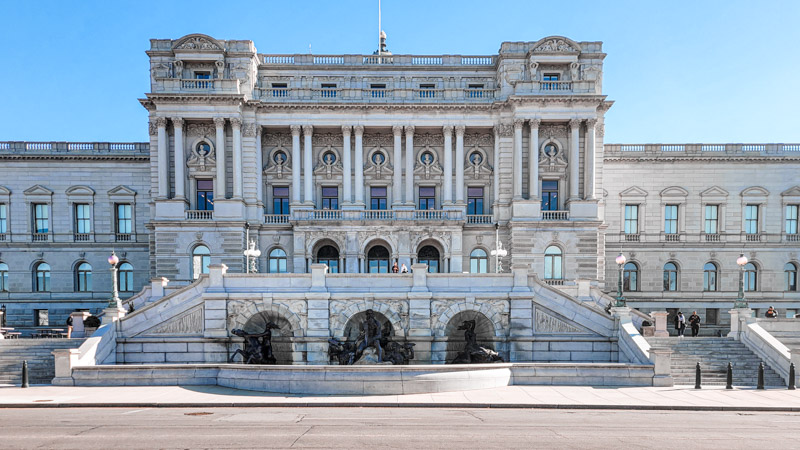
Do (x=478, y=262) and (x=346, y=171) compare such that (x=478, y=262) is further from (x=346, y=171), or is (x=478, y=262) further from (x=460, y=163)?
(x=346, y=171)

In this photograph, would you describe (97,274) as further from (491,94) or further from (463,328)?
(491,94)

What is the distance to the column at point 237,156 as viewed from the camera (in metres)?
36.3

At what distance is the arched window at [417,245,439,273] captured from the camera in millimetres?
37156

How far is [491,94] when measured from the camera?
3828 centimetres

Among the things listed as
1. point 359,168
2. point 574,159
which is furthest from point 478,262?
point 359,168

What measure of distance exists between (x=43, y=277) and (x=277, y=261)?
2211 centimetres

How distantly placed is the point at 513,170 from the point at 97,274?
3852 centimetres

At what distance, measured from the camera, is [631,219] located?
4088cm

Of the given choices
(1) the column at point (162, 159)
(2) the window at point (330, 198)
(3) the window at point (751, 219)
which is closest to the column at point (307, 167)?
(2) the window at point (330, 198)

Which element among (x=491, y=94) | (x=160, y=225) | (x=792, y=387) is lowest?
(x=792, y=387)

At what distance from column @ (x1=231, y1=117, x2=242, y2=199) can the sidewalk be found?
826 inches

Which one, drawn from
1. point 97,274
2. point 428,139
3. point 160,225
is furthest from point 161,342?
point 428,139

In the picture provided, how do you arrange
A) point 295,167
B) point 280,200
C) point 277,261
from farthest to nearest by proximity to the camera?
point 280,200 → point 295,167 → point 277,261

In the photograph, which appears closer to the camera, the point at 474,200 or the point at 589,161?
the point at 589,161
